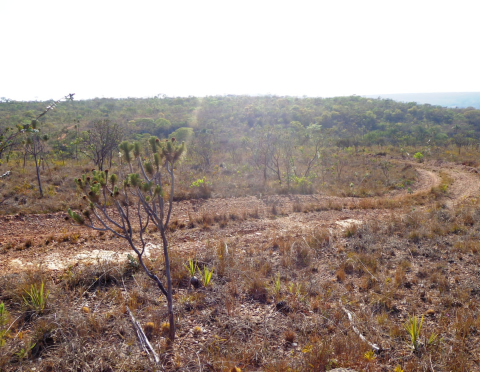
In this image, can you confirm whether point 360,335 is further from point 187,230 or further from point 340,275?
point 187,230

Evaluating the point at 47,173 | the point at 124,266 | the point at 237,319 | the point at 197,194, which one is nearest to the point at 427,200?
the point at 197,194

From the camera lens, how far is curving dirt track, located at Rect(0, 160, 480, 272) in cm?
552

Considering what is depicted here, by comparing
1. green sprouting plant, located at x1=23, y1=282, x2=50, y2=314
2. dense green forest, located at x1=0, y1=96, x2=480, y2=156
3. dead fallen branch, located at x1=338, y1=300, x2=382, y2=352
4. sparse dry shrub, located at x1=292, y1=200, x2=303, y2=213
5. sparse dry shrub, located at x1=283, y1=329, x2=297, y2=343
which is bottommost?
sparse dry shrub, located at x1=292, y1=200, x2=303, y2=213

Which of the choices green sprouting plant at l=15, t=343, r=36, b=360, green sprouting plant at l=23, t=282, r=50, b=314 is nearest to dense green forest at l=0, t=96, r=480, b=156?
green sprouting plant at l=23, t=282, r=50, b=314

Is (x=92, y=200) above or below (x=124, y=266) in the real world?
above

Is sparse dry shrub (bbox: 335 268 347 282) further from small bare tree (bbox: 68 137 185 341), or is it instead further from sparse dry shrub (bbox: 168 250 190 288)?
small bare tree (bbox: 68 137 185 341)

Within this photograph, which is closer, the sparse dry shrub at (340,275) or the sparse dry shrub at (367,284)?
the sparse dry shrub at (367,284)

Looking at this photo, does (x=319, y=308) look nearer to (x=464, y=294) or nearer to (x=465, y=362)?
(x=465, y=362)

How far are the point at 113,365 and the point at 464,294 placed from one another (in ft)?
15.0

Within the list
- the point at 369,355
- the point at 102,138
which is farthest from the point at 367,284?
the point at 102,138

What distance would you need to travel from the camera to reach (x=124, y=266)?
4.69 metres

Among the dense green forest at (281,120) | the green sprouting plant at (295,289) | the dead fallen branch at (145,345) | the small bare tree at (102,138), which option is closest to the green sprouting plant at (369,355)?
the green sprouting plant at (295,289)

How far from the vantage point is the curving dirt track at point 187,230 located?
18.1 feet

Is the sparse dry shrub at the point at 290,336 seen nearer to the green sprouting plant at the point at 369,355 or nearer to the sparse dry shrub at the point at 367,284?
the green sprouting plant at the point at 369,355
